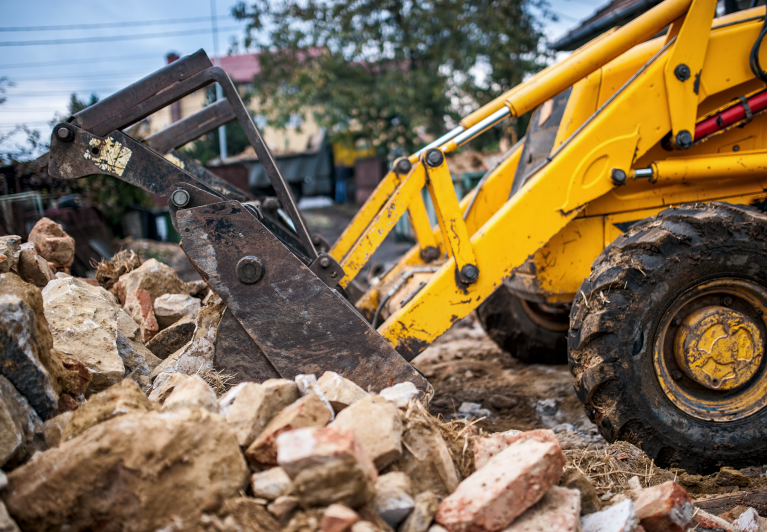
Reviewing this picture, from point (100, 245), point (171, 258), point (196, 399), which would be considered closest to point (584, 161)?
point (196, 399)

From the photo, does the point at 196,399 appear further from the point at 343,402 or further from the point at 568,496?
the point at 568,496

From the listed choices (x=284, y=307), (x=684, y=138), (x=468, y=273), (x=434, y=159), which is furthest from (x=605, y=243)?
(x=284, y=307)

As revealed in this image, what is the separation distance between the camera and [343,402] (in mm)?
2270

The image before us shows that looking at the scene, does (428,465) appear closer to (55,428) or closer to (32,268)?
(55,428)

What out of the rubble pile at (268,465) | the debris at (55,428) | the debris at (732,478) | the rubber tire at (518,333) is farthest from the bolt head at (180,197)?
the debris at (732,478)

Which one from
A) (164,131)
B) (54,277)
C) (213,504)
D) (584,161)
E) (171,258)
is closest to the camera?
(213,504)

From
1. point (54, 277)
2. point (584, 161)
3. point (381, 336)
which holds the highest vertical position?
point (584, 161)

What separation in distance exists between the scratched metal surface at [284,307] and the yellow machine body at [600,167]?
23 cm

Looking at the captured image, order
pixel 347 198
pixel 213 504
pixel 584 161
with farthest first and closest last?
1. pixel 347 198
2. pixel 584 161
3. pixel 213 504

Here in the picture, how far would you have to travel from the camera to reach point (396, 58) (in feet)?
46.3

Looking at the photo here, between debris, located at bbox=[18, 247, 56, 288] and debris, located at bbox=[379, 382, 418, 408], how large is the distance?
6.98 feet

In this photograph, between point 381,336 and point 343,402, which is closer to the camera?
point 343,402

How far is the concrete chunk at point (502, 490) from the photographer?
5.90 feet

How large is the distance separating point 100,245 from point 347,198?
42.4 feet
